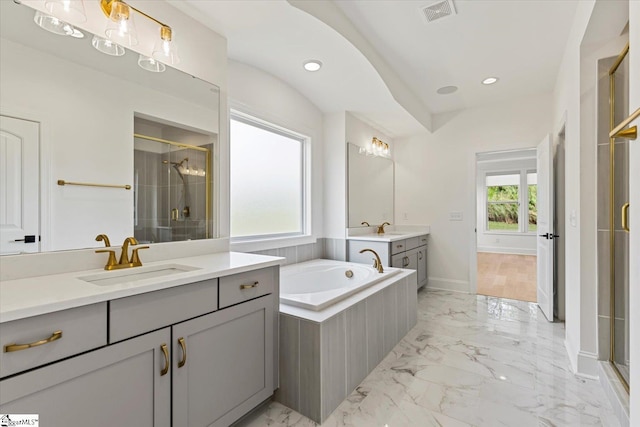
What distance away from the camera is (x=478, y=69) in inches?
119

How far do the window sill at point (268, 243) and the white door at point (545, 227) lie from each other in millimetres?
2385

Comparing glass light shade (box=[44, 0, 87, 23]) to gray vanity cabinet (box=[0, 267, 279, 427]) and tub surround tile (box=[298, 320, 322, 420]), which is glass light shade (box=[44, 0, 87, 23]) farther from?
tub surround tile (box=[298, 320, 322, 420])

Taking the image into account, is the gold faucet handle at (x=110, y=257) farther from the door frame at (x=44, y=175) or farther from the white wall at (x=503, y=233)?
the white wall at (x=503, y=233)

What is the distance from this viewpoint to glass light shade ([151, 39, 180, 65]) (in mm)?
1661

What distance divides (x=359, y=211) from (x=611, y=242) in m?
2.29

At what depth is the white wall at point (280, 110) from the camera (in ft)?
8.20

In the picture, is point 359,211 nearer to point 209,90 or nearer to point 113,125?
point 209,90

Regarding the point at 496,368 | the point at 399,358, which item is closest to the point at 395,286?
the point at 399,358

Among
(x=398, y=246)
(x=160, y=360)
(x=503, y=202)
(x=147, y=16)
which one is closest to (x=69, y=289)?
(x=160, y=360)

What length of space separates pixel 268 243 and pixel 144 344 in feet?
5.67

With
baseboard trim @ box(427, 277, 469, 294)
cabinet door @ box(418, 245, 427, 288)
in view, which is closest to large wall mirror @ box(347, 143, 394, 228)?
cabinet door @ box(418, 245, 427, 288)

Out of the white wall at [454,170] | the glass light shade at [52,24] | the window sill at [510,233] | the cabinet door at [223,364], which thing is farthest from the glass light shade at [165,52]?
the window sill at [510,233]

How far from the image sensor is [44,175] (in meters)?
1.27

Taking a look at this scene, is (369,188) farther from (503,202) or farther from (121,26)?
(503,202)
